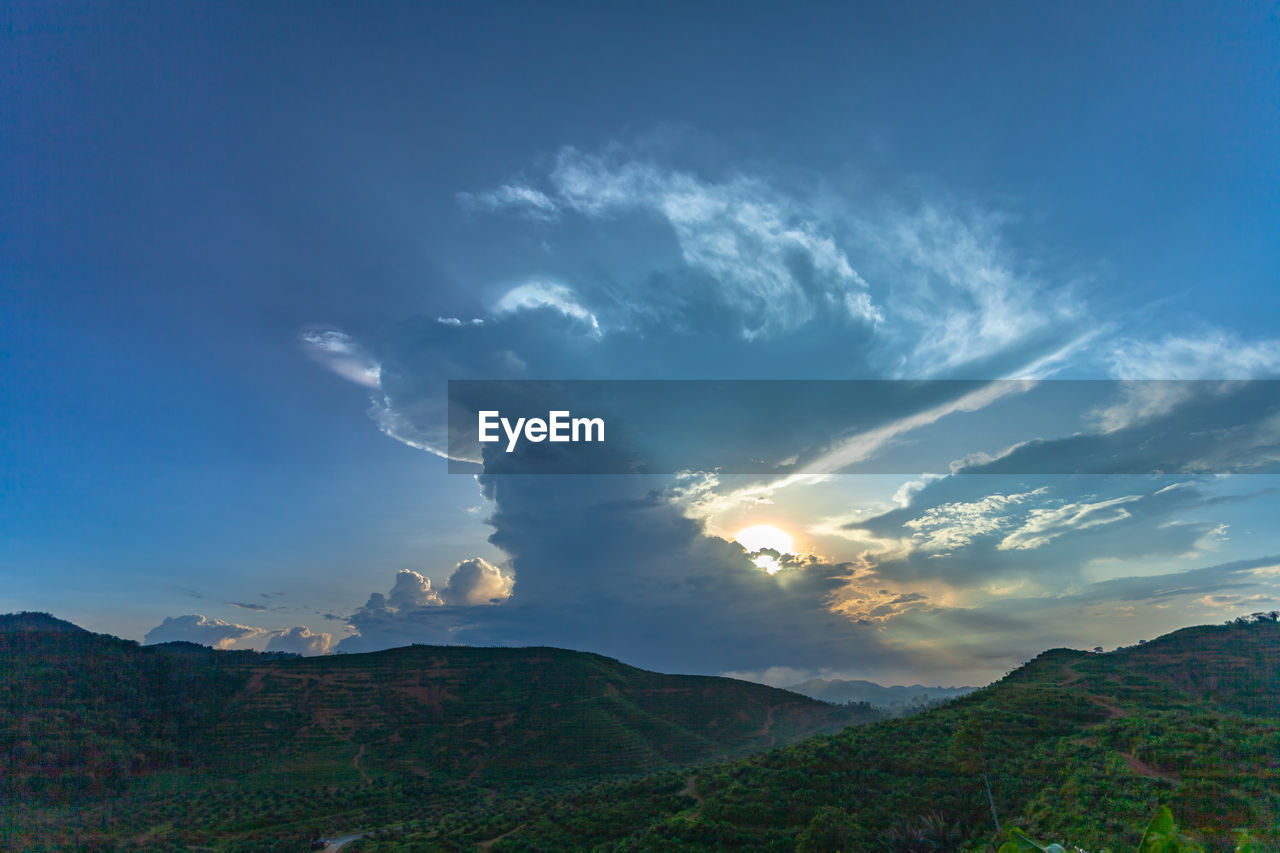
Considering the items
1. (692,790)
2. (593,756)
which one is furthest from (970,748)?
(593,756)

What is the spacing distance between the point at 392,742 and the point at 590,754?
34053 millimetres

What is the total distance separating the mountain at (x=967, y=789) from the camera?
25609mm

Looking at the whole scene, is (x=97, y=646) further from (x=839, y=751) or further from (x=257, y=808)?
(x=839, y=751)

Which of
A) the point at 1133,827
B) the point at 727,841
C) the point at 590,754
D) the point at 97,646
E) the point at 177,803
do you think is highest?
the point at 97,646

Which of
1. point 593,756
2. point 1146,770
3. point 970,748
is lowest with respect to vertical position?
point 593,756

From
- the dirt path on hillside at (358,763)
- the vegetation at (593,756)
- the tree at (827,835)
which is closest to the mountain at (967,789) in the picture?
the tree at (827,835)

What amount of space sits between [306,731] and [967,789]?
97799 millimetres

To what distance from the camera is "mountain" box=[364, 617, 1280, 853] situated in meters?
25.6

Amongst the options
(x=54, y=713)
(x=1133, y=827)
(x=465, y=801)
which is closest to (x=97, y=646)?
(x=54, y=713)

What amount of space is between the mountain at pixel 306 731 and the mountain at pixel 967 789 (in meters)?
26.8

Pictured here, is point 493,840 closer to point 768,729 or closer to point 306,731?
point 306,731

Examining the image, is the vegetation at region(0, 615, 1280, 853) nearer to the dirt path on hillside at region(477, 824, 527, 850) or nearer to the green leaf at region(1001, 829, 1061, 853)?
the green leaf at region(1001, 829, 1061, 853)

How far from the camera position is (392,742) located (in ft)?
305

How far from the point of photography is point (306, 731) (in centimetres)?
8944
